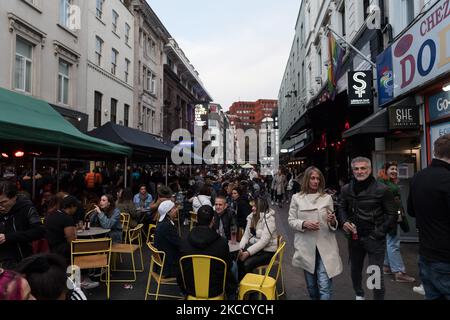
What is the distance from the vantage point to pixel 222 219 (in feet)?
20.6

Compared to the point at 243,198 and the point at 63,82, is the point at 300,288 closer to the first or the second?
the point at 243,198

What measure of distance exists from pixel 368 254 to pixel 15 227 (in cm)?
422

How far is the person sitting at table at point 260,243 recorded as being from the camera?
4.66 metres

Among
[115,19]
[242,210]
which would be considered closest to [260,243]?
[242,210]

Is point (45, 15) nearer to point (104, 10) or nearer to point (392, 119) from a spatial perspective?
point (104, 10)

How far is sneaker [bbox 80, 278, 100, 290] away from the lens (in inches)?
213

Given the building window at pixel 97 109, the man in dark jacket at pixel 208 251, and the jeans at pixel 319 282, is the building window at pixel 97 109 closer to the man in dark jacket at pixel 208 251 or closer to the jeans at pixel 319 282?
the man in dark jacket at pixel 208 251

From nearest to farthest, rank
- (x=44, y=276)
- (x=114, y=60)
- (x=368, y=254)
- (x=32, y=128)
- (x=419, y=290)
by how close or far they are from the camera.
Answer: (x=44, y=276) → (x=368, y=254) → (x=419, y=290) → (x=32, y=128) → (x=114, y=60)

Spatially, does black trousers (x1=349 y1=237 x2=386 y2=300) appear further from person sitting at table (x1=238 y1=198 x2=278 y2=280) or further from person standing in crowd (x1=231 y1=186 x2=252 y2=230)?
person standing in crowd (x1=231 y1=186 x2=252 y2=230)

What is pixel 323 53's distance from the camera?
1847cm

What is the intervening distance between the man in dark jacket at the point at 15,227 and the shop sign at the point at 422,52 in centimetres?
734

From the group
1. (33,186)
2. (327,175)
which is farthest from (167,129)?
(33,186)

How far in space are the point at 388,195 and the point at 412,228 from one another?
206 inches

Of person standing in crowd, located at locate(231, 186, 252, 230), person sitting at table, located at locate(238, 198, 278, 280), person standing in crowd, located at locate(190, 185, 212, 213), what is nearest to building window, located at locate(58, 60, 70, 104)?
person standing in crowd, located at locate(190, 185, 212, 213)
